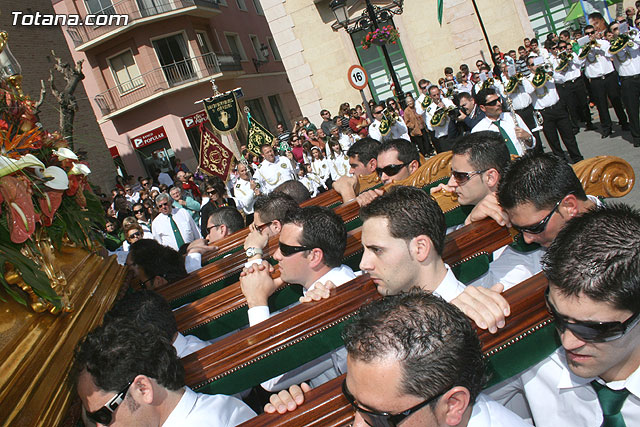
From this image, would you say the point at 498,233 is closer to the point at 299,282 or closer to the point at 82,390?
the point at 299,282

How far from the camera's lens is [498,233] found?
2.36 metres

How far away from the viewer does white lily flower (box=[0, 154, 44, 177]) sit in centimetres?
175

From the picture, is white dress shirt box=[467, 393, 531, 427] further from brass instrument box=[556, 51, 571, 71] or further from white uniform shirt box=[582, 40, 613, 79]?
brass instrument box=[556, 51, 571, 71]

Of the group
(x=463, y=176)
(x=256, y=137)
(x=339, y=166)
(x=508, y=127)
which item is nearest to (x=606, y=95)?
(x=508, y=127)

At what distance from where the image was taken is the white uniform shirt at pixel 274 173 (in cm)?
1038

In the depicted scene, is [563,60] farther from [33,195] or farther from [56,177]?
[33,195]

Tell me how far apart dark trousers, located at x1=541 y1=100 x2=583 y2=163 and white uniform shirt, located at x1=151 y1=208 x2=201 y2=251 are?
586cm

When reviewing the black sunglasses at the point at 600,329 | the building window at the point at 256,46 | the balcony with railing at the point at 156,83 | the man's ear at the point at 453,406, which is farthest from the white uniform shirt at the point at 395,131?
the building window at the point at 256,46

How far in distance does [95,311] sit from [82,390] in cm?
52

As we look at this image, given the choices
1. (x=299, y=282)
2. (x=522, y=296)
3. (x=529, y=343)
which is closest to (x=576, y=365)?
(x=529, y=343)

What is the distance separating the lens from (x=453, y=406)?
1.41 m

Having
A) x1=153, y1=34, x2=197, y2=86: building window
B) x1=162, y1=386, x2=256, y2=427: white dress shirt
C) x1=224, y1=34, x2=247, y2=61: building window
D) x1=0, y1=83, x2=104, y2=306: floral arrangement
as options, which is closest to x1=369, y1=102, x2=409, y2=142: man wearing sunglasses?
x1=0, y1=83, x2=104, y2=306: floral arrangement

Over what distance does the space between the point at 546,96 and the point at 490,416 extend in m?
8.16

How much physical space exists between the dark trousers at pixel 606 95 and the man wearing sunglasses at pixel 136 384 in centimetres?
952
